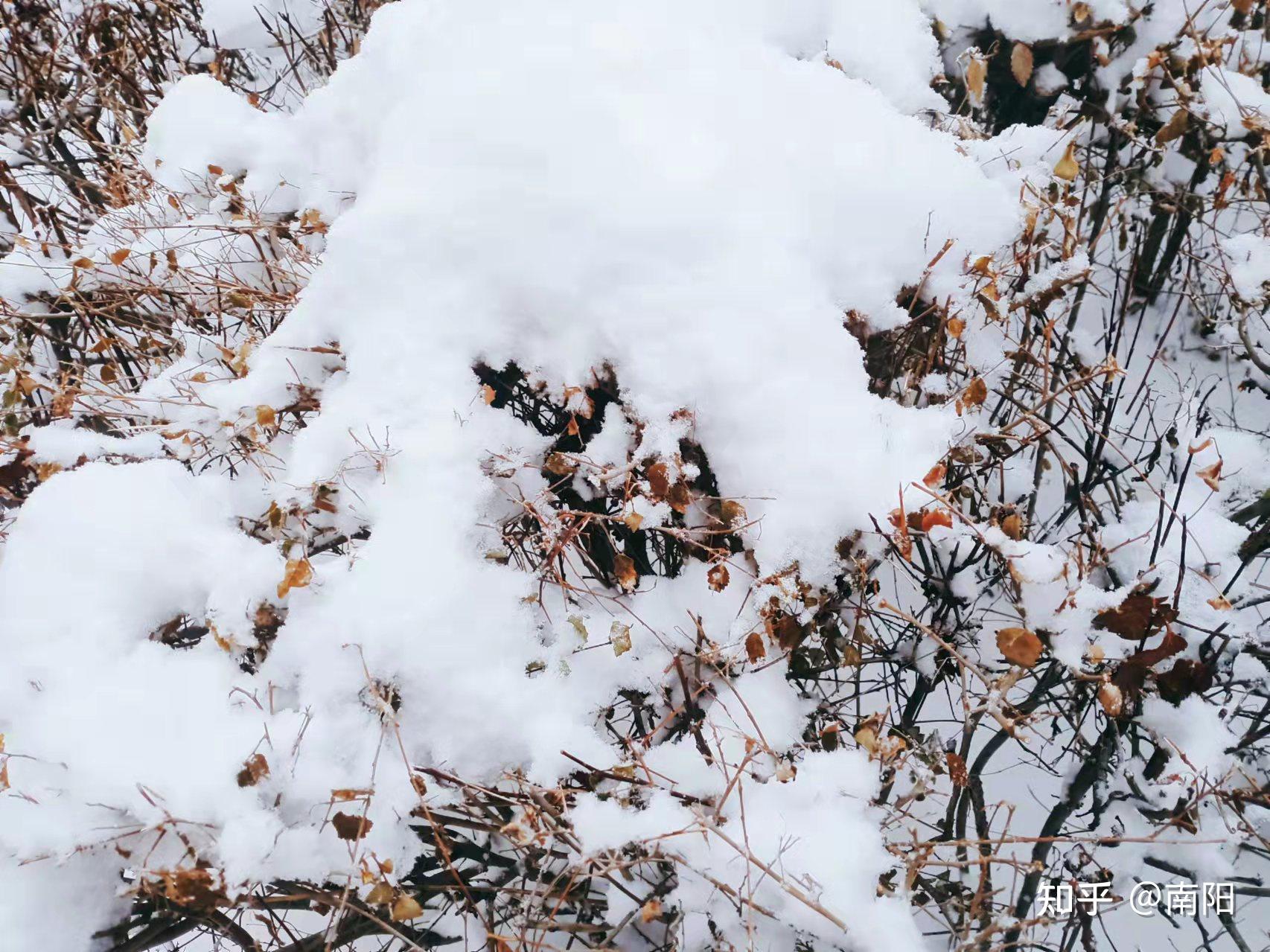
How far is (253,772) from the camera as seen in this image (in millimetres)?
1393

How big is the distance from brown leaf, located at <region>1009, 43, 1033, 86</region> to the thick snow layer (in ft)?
3.02

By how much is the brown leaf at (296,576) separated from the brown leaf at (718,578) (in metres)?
0.84

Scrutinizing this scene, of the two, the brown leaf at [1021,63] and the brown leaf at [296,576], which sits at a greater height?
the brown leaf at [1021,63]

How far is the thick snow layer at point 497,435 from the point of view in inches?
58.1

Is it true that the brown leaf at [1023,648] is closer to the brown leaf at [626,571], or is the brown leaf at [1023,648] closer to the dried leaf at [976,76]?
→ the brown leaf at [626,571]

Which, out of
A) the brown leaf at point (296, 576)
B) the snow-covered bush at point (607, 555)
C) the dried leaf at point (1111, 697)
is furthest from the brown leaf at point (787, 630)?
the brown leaf at point (296, 576)

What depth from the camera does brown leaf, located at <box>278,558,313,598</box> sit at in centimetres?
146

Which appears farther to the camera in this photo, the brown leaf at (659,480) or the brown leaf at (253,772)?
the brown leaf at (659,480)

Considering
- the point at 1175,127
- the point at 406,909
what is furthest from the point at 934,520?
the point at 1175,127

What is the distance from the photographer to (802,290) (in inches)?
62.4

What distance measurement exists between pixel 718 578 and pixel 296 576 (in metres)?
0.88

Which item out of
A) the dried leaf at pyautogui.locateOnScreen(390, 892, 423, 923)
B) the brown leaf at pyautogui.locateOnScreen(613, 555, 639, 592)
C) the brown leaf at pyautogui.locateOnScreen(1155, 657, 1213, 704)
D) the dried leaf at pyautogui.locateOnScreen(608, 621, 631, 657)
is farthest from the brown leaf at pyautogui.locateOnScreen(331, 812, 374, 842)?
the brown leaf at pyautogui.locateOnScreen(1155, 657, 1213, 704)

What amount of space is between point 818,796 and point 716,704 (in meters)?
0.29

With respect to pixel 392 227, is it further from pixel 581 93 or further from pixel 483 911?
pixel 483 911
